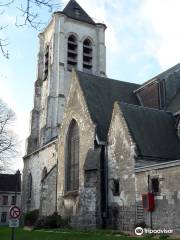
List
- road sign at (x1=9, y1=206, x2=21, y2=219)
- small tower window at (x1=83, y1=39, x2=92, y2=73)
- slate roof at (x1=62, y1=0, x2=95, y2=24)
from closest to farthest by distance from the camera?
road sign at (x1=9, y1=206, x2=21, y2=219) → small tower window at (x1=83, y1=39, x2=92, y2=73) → slate roof at (x1=62, y1=0, x2=95, y2=24)

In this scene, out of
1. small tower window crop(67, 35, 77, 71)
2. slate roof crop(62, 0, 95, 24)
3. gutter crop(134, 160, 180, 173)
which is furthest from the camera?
slate roof crop(62, 0, 95, 24)

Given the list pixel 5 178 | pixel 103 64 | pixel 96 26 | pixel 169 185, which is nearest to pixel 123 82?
pixel 169 185

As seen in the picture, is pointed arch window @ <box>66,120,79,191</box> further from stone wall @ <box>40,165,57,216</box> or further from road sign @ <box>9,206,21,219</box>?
road sign @ <box>9,206,21,219</box>

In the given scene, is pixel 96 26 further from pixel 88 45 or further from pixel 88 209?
pixel 88 209

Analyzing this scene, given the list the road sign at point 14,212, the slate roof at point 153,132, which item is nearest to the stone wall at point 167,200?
the slate roof at point 153,132

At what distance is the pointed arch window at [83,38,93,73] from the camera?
4950 cm

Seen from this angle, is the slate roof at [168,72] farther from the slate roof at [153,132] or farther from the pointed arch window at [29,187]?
the pointed arch window at [29,187]

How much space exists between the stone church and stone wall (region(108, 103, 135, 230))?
51mm

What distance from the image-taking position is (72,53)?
49.1 m

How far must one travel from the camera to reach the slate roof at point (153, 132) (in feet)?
66.9

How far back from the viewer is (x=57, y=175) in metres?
27.6

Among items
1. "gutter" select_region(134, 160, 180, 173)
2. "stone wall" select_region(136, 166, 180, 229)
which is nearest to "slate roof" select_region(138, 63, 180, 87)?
"gutter" select_region(134, 160, 180, 173)

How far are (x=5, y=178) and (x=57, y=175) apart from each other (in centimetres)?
3452

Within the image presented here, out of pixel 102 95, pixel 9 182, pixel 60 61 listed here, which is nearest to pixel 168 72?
pixel 102 95
